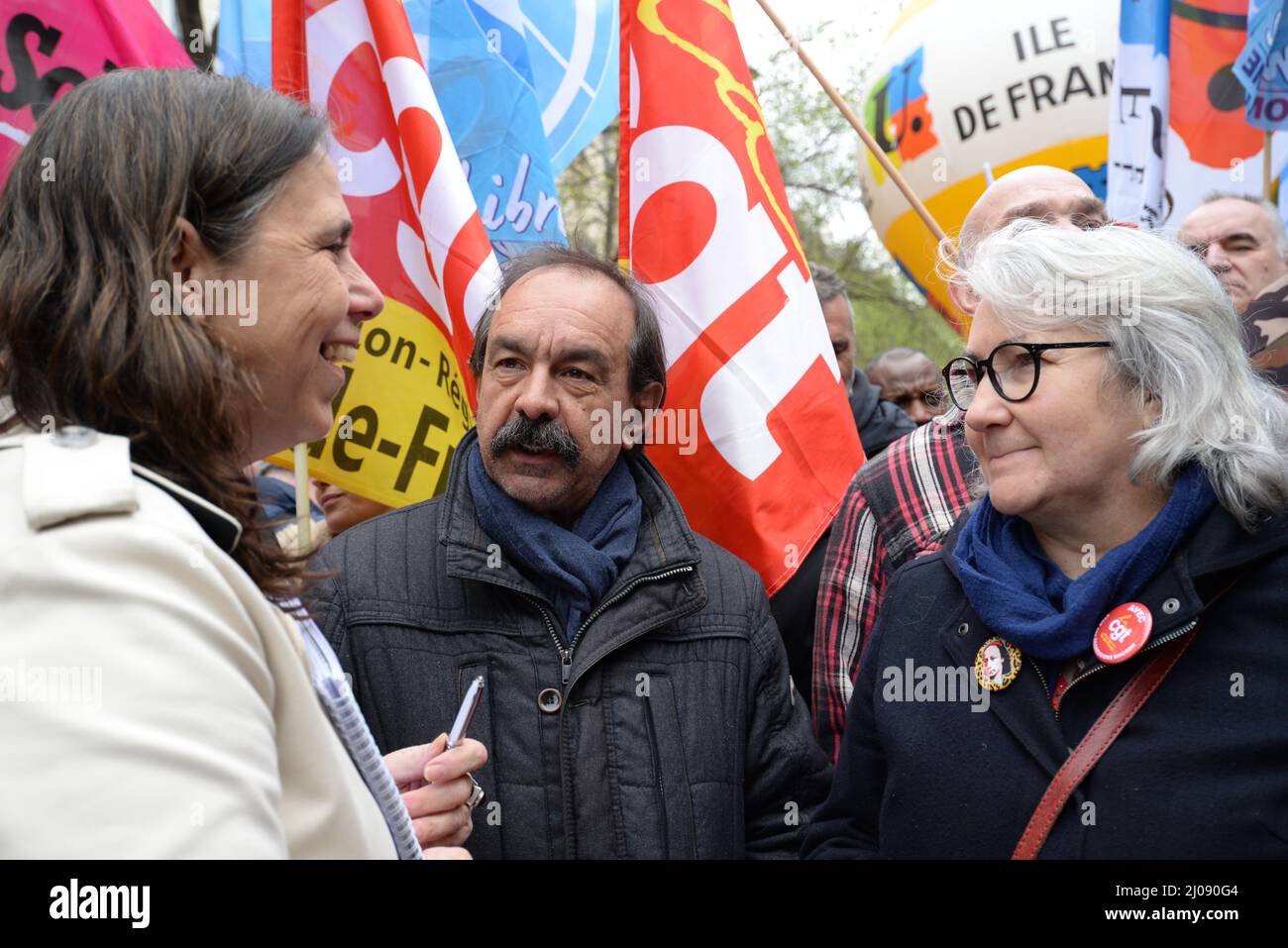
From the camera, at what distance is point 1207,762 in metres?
2.11

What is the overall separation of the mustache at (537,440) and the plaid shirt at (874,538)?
708 mm

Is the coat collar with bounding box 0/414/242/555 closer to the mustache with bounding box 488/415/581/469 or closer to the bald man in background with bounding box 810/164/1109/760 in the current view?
the mustache with bounding box 488/415/581/469

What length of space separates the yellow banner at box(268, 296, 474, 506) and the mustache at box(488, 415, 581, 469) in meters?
0.84

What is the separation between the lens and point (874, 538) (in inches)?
121

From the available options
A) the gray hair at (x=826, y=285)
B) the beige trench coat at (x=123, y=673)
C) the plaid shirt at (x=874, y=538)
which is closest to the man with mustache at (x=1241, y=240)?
the plaid shirt at (x=874, y=538)

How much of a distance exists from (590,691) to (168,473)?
1.37 metres

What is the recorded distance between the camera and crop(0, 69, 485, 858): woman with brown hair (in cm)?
104

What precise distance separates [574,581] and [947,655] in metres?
0.75

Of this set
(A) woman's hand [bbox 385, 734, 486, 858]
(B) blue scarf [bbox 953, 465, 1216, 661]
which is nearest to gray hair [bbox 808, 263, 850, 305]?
(B) blue scarf [bbox 953, 465, 1216, 661]

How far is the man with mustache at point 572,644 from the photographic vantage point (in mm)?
2543

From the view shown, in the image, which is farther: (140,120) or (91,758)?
(140,120)
